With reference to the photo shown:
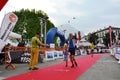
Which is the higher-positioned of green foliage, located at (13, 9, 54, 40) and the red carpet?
green foliage, located at (13, 9, 54, 40)

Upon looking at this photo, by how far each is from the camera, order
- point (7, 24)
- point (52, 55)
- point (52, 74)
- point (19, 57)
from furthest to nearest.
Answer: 1. point (52, 55)
2. point (19, 57)
3. point (7, 24)
4. point (52, 74)

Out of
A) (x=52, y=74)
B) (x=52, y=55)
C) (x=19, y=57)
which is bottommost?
(x=52, y=74)

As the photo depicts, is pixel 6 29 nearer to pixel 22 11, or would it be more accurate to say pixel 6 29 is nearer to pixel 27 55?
pixel 27 55

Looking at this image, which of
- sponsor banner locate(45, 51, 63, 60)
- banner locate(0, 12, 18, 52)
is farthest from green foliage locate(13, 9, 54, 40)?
banner locate(0, 12, 18, 52)

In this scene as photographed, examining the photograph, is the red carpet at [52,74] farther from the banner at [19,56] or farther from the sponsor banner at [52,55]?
the sponsor banner at [52,55]

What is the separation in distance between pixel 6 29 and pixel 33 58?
113 inches

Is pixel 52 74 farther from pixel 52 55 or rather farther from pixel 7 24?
pixel 52 55

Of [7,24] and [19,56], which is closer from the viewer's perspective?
[7,24]

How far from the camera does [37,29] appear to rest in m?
76.2

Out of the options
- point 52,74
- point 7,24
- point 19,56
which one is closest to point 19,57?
point 19,56

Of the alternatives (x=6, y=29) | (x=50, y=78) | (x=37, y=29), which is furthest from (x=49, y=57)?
(x=37, y=29)

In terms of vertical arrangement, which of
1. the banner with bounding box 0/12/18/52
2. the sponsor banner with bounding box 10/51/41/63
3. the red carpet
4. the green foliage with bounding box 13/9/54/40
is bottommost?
the red carpet

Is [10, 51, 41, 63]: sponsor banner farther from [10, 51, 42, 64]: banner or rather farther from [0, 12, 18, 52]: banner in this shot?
[0, 12, 18, 52]: banner

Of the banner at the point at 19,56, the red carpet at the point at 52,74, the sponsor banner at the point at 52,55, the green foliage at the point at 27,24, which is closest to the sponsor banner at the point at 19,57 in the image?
the banner at the point at 19,56
